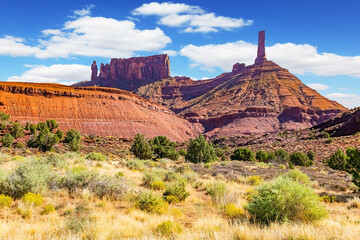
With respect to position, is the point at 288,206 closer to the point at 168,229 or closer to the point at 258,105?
the point at 168,229

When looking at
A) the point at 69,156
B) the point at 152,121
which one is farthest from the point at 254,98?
the point at 69,156

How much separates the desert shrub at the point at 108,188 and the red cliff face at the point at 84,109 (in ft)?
214

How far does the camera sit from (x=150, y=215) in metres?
6.78

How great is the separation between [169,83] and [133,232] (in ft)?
581

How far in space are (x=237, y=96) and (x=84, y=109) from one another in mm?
83657

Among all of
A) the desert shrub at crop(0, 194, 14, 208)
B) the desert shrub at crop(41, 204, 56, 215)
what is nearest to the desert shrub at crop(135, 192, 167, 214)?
the desert shrub at crop(41, 204, 56, 215)

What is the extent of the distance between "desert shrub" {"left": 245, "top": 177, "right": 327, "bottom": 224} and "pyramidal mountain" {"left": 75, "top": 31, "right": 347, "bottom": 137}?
327 feet

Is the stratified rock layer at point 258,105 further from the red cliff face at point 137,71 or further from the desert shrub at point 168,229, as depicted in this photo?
the desert shrub at point 168,229

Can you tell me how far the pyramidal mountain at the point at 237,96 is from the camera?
365ft

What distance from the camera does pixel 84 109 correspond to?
254 ft

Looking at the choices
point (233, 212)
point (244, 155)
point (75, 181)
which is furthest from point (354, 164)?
point (244, 155)

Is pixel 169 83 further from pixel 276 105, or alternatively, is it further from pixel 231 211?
pixel 231 211

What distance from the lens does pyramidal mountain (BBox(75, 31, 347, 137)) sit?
11125 centimetres

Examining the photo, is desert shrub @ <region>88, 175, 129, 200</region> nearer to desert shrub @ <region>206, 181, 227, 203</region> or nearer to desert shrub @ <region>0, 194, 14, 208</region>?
desert shrub @ <region>0, 194, 14, 208</region>
